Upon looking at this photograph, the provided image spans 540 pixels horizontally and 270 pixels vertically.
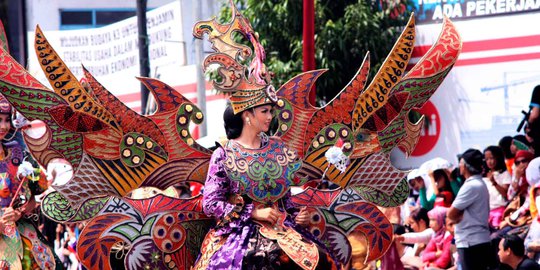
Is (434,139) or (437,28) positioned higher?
(437,28)

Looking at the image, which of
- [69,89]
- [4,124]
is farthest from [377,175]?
[4,124]

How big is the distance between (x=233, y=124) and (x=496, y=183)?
15.5 ft

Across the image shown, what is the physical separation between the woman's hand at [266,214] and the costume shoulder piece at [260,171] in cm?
9

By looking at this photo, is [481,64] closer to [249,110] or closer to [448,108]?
[448,108]

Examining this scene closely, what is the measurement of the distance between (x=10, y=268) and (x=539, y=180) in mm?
4955

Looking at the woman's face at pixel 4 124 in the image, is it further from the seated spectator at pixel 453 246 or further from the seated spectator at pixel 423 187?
the seated spectator at pixel 423 187

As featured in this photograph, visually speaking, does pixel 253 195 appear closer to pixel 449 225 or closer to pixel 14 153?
pixel 14 153

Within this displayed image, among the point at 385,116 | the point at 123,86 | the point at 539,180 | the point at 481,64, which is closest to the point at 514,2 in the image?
the point at 481,64

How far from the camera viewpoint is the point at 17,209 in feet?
30.6

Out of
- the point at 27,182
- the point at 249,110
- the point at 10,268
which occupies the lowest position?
the point at 10,268

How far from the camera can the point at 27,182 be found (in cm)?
944

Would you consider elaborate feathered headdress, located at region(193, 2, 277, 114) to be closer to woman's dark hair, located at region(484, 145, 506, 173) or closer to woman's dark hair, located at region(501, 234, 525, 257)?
woman's dark hair, located at region(501, 234, 525, 257)

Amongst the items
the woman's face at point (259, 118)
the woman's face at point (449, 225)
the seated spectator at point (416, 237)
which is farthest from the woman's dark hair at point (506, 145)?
the woman's face at point (259, 118)

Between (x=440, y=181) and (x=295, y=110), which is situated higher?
(x=295, y=110)
